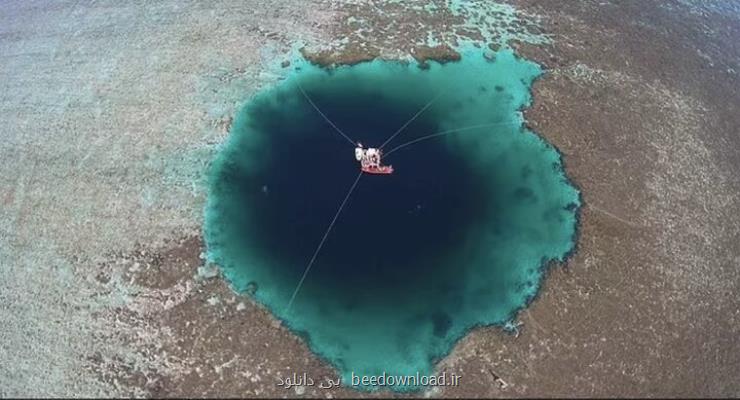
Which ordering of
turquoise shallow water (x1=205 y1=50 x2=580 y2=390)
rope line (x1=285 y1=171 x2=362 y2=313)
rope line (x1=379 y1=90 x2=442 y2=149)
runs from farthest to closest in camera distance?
rope line (x1=379 y1=90 x2=442 y2=149) < rope line (x1=285 y1=171 x2=362 y2=313) < turquoise shallow water (x1=205 y1=50 x2=580 y2=390)

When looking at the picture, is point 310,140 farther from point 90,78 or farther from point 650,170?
point 650,170

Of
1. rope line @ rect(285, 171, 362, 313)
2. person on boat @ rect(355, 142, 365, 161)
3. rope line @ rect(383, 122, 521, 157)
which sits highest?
person on boat @ rect(355, 142, 365, 161)

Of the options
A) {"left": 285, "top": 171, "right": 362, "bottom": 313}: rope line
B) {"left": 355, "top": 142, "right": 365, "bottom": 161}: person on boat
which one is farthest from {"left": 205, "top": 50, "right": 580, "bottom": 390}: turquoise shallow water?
{"left": 355, "top": 142, "right": 365, "bottom": 161}: person on boat

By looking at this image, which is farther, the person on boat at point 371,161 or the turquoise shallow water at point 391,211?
the person on boat at point 371,161

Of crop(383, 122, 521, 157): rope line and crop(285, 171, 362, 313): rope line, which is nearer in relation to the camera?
crop(285, 171, 362, 313): rope line

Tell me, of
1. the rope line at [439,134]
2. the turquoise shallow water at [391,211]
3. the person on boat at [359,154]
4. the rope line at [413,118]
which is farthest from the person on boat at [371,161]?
the rope line at [413,118]

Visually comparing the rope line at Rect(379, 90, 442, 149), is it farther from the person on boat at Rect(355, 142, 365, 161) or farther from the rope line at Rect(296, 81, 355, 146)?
the rope line at Rect(296, 81, 355, 146)

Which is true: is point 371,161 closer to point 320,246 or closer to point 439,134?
point 439,134

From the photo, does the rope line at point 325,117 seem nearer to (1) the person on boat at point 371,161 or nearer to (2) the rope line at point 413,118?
(1) the person on boat at point 371,161
